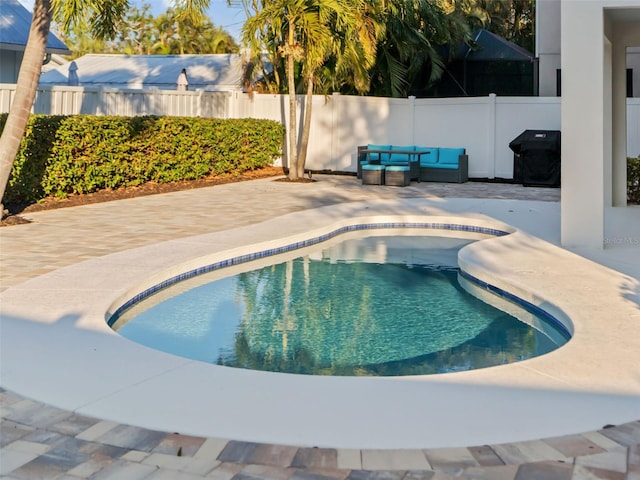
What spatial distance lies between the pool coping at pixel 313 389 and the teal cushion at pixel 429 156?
41.2 ft

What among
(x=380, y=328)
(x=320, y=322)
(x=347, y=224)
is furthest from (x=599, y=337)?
(x=347, y=224)

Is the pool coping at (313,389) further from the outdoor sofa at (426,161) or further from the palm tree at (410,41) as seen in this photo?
the palm tree at (410,41)

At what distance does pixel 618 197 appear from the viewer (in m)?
14.0

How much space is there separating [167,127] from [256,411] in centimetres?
1302

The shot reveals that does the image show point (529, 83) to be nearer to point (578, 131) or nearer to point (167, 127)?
point (167, 127)

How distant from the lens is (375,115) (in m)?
20.8

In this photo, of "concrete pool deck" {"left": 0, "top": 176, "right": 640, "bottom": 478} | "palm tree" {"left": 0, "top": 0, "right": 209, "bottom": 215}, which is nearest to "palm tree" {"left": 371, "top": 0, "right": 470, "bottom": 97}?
"palm tree" {"left": 0, "top": 0, "right": 209, "bottom": 215}

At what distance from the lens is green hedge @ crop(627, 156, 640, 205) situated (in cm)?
1495

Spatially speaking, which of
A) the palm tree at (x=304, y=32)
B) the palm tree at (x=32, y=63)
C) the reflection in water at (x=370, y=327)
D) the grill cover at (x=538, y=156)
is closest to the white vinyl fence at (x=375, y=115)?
the grill cover at (x=538, y=156)

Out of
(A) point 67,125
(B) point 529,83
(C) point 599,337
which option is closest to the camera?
(C) point 599,337

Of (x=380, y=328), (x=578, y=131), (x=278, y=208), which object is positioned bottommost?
(x=380, y=328)

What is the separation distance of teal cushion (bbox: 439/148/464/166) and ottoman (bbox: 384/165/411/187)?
4.40 feet

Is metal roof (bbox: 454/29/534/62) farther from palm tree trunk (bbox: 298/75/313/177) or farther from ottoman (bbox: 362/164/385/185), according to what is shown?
ottoman (bbox: 362/164/385/185)

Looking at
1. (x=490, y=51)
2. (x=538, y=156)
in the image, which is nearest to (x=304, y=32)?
(x=538, y=156)
